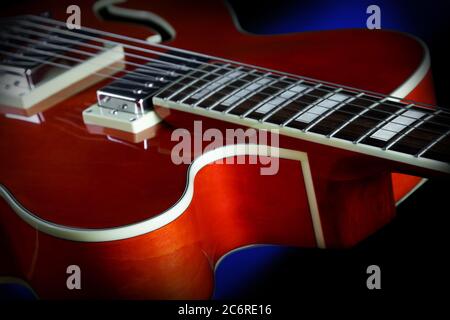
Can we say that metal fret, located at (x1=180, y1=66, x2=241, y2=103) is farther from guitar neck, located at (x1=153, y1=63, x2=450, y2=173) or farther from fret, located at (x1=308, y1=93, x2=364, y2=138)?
fret, located at (x1=308, y1=93, x2=364, y2=138)

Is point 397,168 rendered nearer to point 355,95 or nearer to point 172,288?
point 355,95

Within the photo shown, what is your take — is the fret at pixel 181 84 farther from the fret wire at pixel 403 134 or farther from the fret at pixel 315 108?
the fret wire at pixel 403 134

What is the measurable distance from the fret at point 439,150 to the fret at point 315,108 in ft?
0.39

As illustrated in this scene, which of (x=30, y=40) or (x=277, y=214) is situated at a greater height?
(x=30, y=40)

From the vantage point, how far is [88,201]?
0.60 m

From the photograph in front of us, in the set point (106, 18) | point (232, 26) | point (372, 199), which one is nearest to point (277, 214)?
point (372, 199)

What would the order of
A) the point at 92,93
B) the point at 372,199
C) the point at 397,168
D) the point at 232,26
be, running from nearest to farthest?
1. the point at 397,168
2. the point at 372,199
3. the point at 92,93
4. the point at 232,26

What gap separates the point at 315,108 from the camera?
63 cm

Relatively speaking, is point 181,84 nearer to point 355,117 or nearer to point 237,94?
point 237,94

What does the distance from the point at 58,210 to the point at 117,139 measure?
0.12 meters

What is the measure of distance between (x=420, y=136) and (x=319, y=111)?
0.11 m

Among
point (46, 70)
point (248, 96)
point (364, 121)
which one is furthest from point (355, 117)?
point (46, 70)

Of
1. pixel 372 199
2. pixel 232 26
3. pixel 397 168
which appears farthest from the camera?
pixel 232 26

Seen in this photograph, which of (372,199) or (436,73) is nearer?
(372,199)
